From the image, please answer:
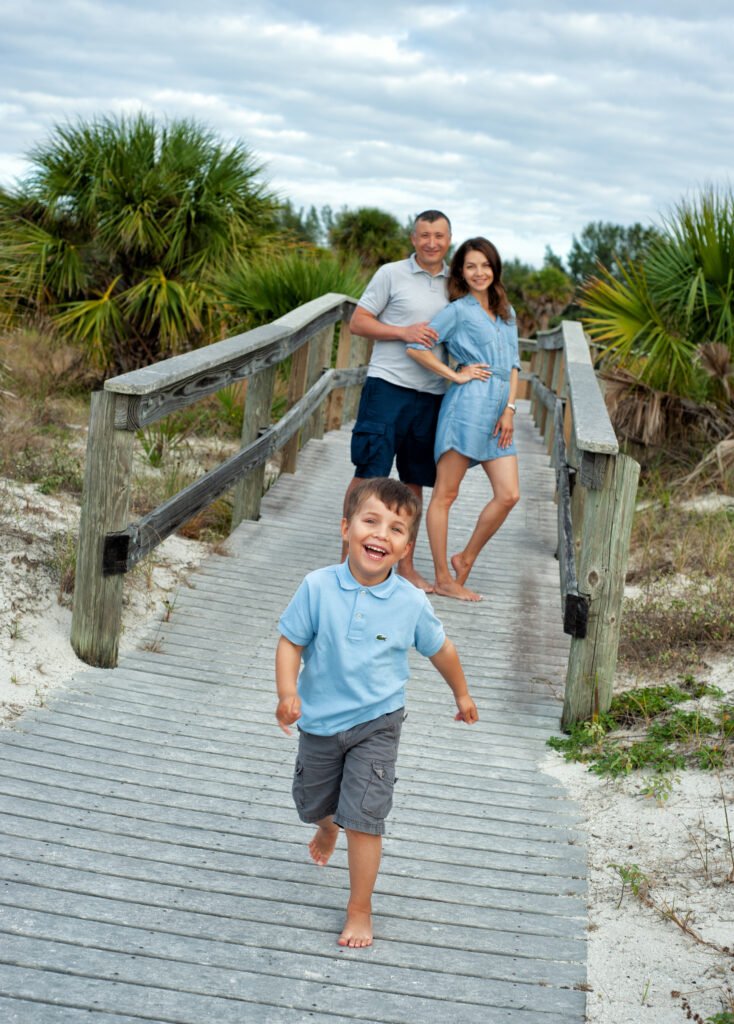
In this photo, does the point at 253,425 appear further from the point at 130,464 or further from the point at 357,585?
the point at 357,585

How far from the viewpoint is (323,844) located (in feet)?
10.5

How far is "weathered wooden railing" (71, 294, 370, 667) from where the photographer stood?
443cm

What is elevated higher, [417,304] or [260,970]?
[417,304]

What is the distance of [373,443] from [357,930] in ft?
9.78

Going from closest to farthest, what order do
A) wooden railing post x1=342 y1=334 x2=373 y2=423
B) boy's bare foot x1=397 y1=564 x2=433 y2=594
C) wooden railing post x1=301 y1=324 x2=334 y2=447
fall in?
boy's bare foot x1=397 y1=564 x2=433 y2=594
wooden railing post x1=301 y1=324 x2=334 y2=447
wooden railing post x1=342 y1=334 x2=373 y2=423

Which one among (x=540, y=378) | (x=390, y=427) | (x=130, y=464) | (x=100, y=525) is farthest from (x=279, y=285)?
(x=100, y=525)

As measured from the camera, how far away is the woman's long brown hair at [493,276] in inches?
207

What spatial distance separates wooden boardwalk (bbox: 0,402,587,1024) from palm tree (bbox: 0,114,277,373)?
5990mm

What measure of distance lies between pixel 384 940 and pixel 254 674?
1.98 meters

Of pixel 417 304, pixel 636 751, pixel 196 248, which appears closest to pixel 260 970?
pixel 636 751

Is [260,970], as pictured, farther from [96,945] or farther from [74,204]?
[74,204]

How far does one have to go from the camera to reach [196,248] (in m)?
11.1

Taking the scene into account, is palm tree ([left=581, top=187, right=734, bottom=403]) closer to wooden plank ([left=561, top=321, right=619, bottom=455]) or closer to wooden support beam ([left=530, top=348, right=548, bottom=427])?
wooden support beam ([left=530, top=348, right=548, bottom=427])

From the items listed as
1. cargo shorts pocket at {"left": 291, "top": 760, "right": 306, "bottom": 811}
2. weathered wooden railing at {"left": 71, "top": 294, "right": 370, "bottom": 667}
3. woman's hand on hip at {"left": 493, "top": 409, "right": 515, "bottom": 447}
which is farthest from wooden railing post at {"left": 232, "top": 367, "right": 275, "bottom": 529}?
cargo shorts pocket at {"left": 291, "top": 760, "right": 306, "bottom": 811}
